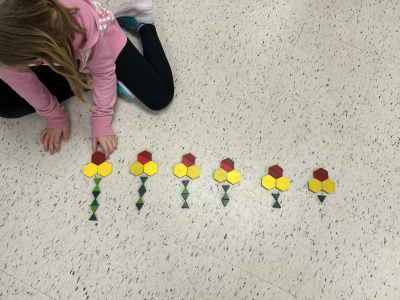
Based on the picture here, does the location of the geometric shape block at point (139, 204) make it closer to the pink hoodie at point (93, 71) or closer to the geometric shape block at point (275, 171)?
the pink hoodie at point (93, 71)

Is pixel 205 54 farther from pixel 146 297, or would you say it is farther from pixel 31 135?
pixel 146 297

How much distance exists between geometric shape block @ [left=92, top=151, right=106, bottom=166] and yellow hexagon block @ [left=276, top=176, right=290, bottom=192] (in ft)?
2.08

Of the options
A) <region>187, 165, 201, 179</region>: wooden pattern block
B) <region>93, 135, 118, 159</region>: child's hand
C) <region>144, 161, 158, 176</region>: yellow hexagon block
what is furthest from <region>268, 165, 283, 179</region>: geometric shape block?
<region>93, 135, 118, 159</region>: child's hand

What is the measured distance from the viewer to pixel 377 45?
123cm

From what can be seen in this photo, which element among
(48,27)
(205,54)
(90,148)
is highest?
(48,27)

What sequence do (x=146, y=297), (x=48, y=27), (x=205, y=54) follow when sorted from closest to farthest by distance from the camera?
(x=48, y=27) → (x=146, y=297) → (x=205, y=54)

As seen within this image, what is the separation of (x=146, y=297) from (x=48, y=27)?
82cm

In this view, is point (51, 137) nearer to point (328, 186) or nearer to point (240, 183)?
point (240, 183)

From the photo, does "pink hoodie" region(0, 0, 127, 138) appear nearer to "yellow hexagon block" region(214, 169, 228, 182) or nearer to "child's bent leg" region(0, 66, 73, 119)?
"child's bent leg" region(0, 66, 73, 119)

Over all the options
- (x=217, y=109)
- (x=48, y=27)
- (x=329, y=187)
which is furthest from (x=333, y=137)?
(x=48, y=27)

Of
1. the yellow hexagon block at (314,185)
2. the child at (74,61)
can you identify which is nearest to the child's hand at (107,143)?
the child at (74,61)

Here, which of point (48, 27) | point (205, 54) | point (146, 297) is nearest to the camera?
point (48, 27)

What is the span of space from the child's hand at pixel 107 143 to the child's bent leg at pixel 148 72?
0.59 feet

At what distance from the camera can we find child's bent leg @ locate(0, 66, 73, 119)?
0.97 m
